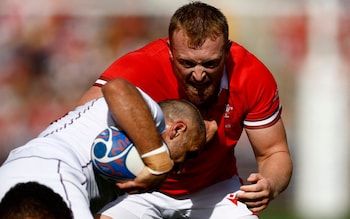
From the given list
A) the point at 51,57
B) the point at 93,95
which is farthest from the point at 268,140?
the point at 51,57

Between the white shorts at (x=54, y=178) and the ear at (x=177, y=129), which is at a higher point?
the ear at (x=177, y=129)

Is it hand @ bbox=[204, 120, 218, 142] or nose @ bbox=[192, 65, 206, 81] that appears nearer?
nose @ bbox=[192, 65, 206, 81]

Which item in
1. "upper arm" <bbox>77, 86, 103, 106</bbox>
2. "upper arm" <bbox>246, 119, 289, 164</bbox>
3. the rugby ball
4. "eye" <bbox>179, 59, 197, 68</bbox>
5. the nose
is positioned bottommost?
"upper arm" <bbox>246, 119, 289, 164</bbox>

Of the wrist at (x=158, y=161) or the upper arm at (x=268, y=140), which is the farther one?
the upper arm at (x=268, y=140)

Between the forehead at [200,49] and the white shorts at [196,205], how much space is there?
3.78 feet

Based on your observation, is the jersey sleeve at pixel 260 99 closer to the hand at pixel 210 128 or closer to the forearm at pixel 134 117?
the hand at pixel 210 128

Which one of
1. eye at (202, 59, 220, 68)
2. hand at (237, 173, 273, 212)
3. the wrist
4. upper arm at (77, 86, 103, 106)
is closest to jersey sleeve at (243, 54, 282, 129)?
eye at (202, 59, 220, 68)

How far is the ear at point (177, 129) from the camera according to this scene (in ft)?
18.0

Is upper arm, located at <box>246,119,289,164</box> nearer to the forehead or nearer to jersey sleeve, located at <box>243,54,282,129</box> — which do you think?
jersey sleeve, located at <box>243,54,282,129</box>

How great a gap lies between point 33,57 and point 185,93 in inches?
294

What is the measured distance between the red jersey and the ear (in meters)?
1.05

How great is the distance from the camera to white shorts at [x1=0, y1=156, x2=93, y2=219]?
502 cm

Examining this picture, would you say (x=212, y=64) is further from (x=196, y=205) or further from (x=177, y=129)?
(x=196, y=205)

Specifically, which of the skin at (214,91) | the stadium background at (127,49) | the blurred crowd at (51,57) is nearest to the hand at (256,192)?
the skin at (214,91)
